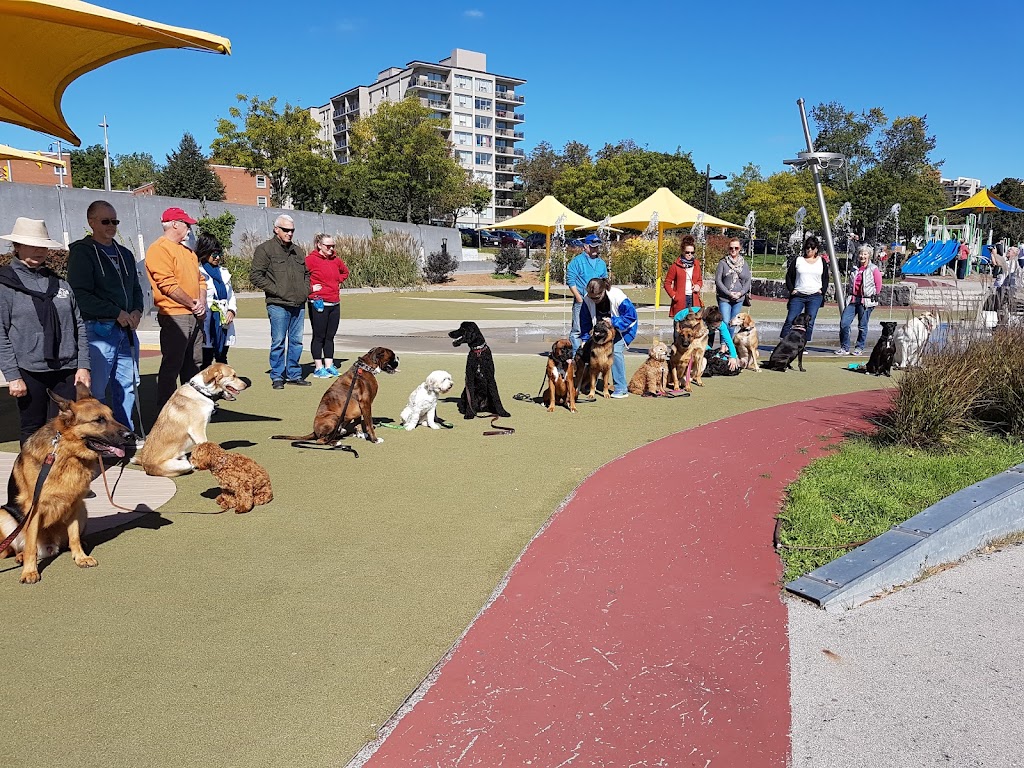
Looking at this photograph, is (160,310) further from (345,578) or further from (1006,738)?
(1006,738)

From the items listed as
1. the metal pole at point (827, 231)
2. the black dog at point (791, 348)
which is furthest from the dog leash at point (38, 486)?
the metal pole at point (827, 231)

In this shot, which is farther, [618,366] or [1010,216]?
[1010,216]

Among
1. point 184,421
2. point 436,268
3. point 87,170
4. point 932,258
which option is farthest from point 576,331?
point 87,170

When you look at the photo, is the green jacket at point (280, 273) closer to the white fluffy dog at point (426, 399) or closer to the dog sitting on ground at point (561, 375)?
the white fluffy dog at point (426, 399)

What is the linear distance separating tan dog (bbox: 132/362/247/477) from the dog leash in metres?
1.90

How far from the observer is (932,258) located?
141ft

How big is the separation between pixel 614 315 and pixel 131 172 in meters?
102

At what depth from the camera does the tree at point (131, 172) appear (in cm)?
8862

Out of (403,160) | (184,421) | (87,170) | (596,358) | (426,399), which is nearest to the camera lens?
(184,421)

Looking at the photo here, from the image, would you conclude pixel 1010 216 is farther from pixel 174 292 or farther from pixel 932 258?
pixel 174 292

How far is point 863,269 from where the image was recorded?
39.0ft

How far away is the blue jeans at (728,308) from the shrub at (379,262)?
22.2 meters

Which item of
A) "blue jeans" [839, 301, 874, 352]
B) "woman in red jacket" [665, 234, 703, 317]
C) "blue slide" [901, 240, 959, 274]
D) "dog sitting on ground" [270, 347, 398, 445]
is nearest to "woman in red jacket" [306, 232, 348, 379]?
"dog sitting on ground" [270, 347, 398, 445]

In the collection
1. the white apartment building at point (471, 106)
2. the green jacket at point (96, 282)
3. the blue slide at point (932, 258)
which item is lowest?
the green jacket at point (96, 282)
